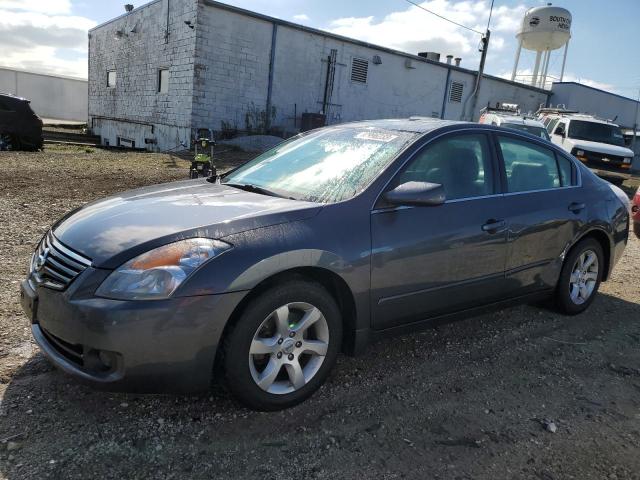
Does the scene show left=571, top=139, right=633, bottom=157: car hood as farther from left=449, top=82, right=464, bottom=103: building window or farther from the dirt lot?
the dirt lot

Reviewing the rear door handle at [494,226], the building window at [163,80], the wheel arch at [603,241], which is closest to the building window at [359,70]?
the building window at [163,80]

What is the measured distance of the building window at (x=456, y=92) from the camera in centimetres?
2527

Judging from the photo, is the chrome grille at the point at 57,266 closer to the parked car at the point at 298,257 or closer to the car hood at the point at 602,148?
the parked car at the point at 298,257

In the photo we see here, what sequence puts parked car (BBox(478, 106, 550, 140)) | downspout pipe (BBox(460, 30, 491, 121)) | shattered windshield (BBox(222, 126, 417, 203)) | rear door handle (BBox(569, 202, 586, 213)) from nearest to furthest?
shattered windshield (BBox(222, 126, 417, 203)), rear door handle (BBox(569, 202, 586, 213)), parked car (BBox(478, 106, 550, 140)), downspout pipe (BBox(460, 30, 491, 121))

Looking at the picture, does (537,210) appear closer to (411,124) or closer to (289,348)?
(411,124)

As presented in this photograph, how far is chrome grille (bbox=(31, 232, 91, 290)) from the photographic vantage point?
2.50 m

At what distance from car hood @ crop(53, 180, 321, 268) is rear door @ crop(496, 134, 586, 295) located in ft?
5.63

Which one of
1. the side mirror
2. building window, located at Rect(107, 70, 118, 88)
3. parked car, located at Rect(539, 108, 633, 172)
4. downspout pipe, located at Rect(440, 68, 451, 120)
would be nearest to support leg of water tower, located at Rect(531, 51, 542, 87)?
downspout pipe, located at Rect(440, 68, 451, 120)

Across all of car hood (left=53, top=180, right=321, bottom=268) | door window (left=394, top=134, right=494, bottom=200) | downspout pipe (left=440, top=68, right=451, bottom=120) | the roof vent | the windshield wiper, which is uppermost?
the roof vent

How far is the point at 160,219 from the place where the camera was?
2.74 m

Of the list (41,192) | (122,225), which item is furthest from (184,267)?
(41,192)

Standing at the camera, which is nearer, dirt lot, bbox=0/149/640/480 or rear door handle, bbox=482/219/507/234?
dirt lot, bbox=0/149/640/480

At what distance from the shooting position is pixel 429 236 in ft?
10.5

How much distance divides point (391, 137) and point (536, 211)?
1.32 meters
